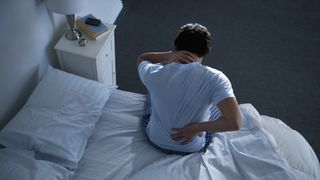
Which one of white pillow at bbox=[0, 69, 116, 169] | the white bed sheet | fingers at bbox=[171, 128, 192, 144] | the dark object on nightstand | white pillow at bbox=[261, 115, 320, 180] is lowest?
white pillow at bbox=[261, 115, 320, 180]

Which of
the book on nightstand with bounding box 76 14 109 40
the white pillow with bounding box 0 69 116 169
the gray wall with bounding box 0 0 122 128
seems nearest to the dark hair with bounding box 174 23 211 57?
the white pillow with bounding box 0 69 116 169

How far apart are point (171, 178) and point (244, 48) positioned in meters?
1.80

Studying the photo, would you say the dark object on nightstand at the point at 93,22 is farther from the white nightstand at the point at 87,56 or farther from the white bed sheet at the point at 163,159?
the white bed sheet at the point at 163,159

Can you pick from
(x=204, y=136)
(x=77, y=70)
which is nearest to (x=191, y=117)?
(x=204, y=136)

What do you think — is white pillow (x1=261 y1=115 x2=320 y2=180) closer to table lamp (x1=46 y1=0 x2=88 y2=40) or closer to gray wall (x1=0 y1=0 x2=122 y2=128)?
table lamp (x1=46 y1=0 x2=88 y2=40)

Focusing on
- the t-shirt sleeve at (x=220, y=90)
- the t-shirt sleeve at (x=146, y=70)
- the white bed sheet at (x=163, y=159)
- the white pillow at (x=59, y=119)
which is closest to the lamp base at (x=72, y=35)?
the white pillow at (x=59, y=119)

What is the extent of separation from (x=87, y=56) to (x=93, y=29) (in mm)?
224

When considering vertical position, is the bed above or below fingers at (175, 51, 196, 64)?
below

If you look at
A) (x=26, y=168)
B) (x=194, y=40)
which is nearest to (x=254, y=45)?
(x=194, y=40)

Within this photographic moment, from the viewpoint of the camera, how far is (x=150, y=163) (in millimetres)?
1455

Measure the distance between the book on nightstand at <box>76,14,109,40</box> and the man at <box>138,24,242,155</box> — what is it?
1.92 ft

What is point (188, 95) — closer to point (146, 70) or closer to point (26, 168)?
point (146, 70)

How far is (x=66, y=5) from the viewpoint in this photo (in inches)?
63.6

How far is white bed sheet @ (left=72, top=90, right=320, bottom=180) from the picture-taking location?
53.0 inches
